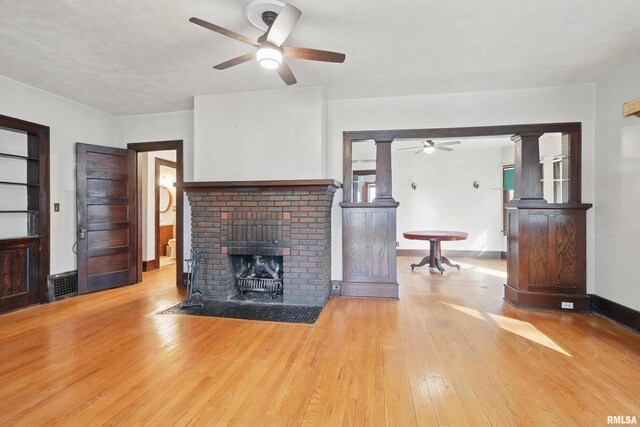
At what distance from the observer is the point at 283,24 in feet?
6.91

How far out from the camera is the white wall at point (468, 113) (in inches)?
137

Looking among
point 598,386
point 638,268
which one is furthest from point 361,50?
point 638,268

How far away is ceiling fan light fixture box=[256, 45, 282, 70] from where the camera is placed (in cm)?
229

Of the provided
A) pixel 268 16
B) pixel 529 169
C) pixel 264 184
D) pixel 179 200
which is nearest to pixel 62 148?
pixel 179 200

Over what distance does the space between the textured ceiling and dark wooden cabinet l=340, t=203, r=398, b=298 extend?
5.12ft

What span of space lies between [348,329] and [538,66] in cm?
335

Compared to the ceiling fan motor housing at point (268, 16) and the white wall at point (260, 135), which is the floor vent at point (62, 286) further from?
the ceiling fan motor housing at point (268, 16)

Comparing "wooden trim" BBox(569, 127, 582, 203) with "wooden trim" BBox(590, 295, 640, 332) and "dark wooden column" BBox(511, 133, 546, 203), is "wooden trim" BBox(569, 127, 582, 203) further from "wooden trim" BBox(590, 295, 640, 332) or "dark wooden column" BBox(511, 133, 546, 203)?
"wooden trim" BBox(590, 295, 640, 332)

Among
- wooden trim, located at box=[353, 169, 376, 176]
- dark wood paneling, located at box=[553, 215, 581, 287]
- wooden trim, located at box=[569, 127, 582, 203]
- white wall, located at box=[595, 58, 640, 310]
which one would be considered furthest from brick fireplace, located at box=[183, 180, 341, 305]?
wooden trim, located at box=[353, 169, 376, 176]

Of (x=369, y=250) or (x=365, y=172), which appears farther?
(x=365, y=172)

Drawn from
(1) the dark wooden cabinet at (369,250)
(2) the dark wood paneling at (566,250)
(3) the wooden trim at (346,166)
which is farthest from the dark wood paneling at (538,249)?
(3) the wooden trim at (346,166)

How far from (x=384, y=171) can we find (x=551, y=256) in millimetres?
2221

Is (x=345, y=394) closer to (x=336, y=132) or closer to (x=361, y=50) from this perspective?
(x=361, y=50)

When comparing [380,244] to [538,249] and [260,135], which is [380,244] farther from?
[260,135]
